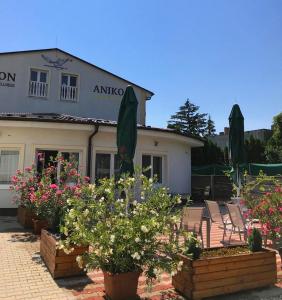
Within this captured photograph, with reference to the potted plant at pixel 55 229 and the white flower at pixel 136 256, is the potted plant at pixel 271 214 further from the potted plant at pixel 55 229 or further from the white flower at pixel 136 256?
the potted plant at pixel 55 229

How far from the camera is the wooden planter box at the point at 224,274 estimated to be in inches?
178

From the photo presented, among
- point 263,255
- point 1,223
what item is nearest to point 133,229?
point 263,255

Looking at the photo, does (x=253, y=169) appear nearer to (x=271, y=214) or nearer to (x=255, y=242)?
(x=271, y=214)

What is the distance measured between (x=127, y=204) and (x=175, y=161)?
11.3 m

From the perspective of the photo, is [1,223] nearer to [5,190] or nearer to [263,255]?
[5,190]

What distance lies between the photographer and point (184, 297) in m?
4.64

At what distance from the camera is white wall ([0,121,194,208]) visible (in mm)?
12484

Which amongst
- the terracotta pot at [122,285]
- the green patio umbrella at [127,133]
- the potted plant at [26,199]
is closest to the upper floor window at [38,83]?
the potted plant at [26,199]

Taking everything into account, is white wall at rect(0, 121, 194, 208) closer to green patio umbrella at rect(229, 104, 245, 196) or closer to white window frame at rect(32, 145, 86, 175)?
white window frame at rect(32, 145, 86, 175)

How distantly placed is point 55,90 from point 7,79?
8.06 feet

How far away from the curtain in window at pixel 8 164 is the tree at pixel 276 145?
29.2m

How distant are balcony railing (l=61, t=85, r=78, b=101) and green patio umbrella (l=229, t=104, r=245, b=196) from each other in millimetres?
10469

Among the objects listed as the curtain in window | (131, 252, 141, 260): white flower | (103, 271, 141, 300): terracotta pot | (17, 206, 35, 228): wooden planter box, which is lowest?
(103, 271, 141, 300): terracotta pot

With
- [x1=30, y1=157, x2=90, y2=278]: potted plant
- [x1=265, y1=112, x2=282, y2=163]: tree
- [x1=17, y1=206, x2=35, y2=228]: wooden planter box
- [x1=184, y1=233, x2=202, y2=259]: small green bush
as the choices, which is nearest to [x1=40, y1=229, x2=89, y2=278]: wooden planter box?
[x1=30, y1=157, x2=90, y2=278]: potted plant
